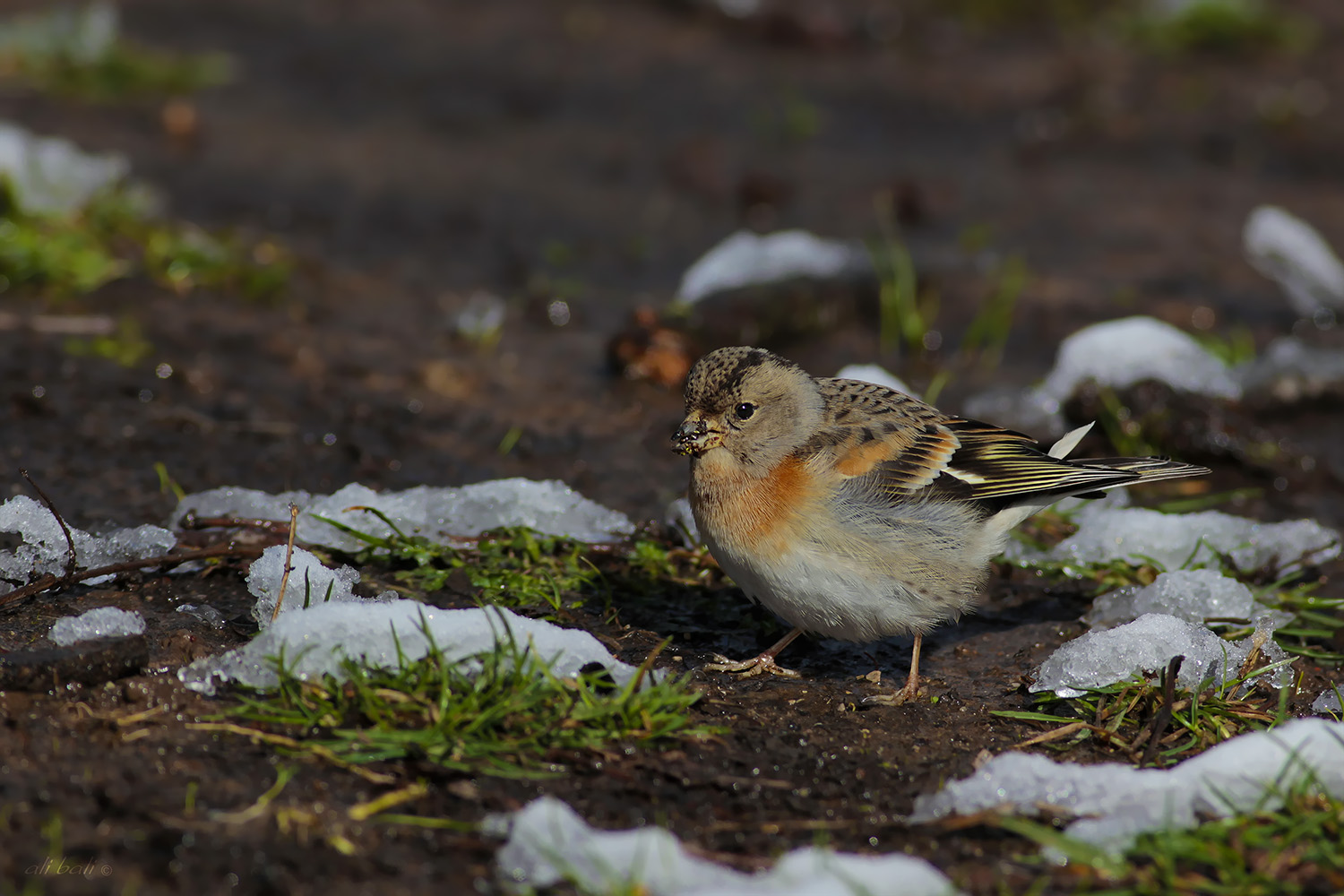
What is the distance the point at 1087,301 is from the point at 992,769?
5716 mm

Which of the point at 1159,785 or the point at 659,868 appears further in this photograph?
the point at 1159,785

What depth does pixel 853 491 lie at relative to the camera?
4688 millimetres

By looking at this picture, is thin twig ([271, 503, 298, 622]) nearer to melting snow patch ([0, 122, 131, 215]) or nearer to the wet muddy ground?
the wet muddy ground

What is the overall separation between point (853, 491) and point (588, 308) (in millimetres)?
4125

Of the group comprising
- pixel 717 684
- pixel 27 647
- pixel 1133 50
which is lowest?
pixel 717 684

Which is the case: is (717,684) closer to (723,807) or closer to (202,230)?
(723,807)

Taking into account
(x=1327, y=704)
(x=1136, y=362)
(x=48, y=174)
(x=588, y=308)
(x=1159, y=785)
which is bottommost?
(x=1327, y=704)

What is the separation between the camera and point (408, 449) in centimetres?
632

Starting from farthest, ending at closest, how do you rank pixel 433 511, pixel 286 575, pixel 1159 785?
pixel 433 511
pixel 286 575
pixel 1159 785

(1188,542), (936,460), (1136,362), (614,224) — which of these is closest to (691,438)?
(936,460)

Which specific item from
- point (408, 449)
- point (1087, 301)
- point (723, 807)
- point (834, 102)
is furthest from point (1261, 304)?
point (723, 807)

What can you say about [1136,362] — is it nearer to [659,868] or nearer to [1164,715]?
[1164,715]

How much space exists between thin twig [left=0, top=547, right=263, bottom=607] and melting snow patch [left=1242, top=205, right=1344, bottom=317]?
22.7 feet

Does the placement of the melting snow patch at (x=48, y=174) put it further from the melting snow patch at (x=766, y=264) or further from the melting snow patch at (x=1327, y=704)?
the melting snow patch at (x=1327, y=704)
